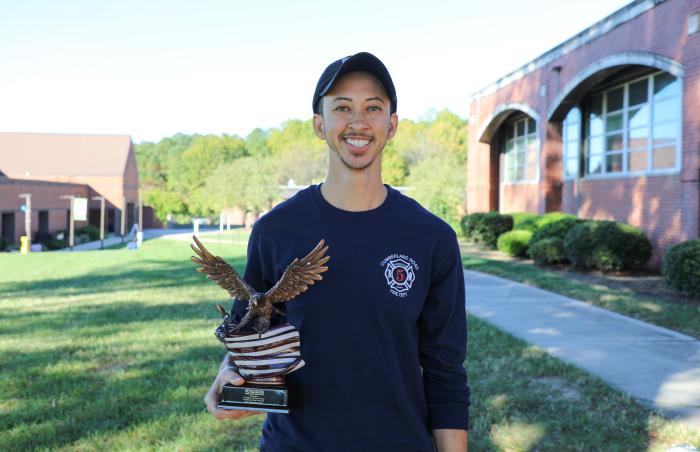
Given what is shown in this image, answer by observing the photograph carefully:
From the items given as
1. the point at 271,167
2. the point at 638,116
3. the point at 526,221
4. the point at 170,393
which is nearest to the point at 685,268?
the point at 638,116

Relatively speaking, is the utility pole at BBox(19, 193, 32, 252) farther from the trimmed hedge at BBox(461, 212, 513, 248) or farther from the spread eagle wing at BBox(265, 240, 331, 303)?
the spread eagle wing at BBox(265, 240, 331, 303)

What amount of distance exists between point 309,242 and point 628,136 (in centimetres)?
1601

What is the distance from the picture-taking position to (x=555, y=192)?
67.6 feet

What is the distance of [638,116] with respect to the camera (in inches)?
619

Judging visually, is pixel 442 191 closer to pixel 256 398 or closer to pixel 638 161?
pixel 638 161

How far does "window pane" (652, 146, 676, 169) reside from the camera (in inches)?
554

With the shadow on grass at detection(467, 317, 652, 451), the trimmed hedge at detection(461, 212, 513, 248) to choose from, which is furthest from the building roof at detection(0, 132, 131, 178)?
the shadow on grass at detection(467, 317, 652, 451)

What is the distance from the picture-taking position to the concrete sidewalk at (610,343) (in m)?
5.46

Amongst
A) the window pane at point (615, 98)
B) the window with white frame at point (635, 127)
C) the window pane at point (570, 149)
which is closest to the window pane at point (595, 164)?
the window with white frame at point (635, 127)

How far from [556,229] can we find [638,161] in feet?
8.12

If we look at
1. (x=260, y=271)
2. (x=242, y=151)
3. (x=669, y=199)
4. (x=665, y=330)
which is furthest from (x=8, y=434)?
(x=242, y=151)

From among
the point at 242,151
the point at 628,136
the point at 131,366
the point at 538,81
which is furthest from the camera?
the point at 242,151

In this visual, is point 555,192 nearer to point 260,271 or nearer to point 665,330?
point 665,330

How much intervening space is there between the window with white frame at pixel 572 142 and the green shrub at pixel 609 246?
531cm
